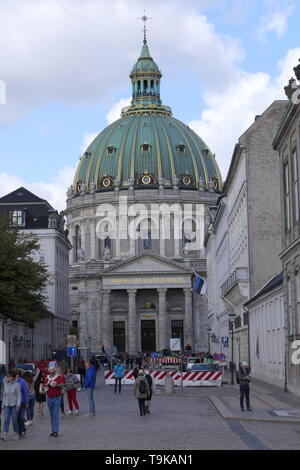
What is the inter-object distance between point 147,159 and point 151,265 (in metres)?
Result: 25.7

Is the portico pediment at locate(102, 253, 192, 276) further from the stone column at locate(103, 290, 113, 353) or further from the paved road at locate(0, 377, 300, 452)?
the paved road at locate(0, 377, 300, 452)

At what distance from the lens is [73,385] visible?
102ft

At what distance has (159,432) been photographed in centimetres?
2419

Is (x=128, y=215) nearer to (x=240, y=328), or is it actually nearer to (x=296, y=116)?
(x=240, y=328)

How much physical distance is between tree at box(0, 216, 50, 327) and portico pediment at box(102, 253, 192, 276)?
236 feet

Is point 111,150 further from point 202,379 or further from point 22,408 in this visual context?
point 22,408

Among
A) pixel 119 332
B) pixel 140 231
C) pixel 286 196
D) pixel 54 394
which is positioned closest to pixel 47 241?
pixel 119 332

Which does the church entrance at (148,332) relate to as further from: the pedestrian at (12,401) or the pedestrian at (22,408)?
the pedestrian at (12,401)

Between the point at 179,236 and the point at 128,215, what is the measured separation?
900 centimetres

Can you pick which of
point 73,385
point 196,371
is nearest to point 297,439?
point 73,385

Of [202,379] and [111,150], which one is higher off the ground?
[111,150]

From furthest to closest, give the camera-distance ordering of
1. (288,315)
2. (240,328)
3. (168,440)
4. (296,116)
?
(240,328), (288,315), (296,116), (168,440)

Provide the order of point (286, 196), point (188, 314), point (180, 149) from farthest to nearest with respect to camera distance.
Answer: point (180, 149)
point (188, 314)
point (286, 196)

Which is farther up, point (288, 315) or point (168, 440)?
point (288, 315)
